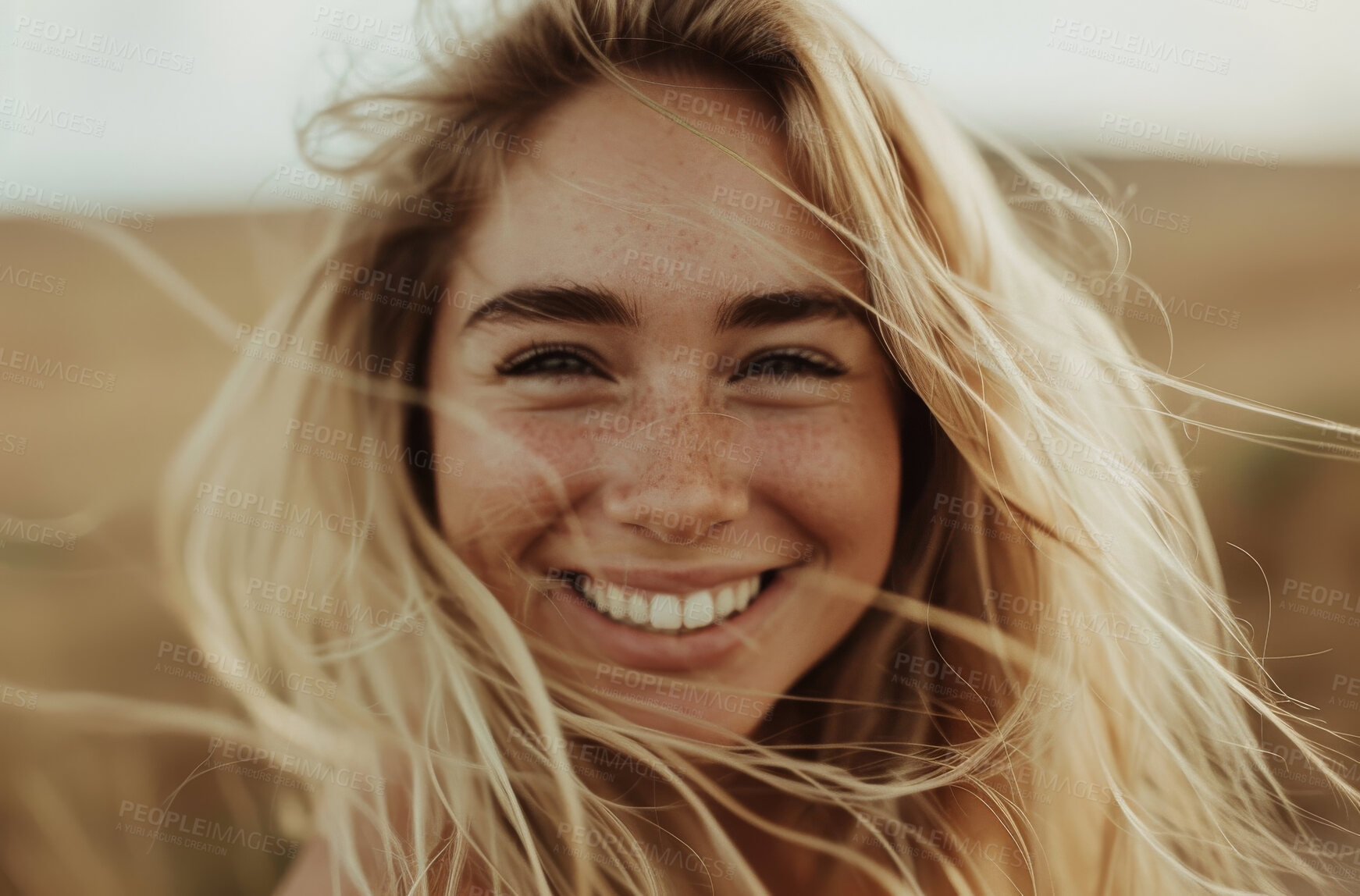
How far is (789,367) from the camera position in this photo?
751 mm

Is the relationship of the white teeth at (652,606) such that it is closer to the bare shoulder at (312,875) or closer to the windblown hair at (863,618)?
the windblown hair at (863,618)

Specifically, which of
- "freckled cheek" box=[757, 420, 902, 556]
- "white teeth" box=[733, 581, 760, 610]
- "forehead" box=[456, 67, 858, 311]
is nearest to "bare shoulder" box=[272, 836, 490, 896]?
"white teeth" box=[733, 581, 760, 610]

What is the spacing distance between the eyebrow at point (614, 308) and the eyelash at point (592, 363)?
0.03m

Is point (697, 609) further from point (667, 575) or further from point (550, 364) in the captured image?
point (550, 364)

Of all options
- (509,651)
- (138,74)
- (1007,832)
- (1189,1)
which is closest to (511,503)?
(509,651)

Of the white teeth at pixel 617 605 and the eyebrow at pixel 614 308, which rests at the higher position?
the eyebrow at pixel 614 308

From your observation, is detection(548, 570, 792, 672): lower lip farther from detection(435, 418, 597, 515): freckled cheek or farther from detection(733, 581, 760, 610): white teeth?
detection(435, 418, 597, 515): freckled cheek

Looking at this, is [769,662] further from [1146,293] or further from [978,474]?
[1146,293]

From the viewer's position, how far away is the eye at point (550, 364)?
2.41 feet

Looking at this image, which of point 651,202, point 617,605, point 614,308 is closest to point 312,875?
point 617,605

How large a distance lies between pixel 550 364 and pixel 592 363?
4 centimetres

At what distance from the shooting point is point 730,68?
748mm

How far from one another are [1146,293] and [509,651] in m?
0.88

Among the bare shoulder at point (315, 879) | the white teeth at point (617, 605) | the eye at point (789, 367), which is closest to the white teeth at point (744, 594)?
the white teeth at point (617, 605)
